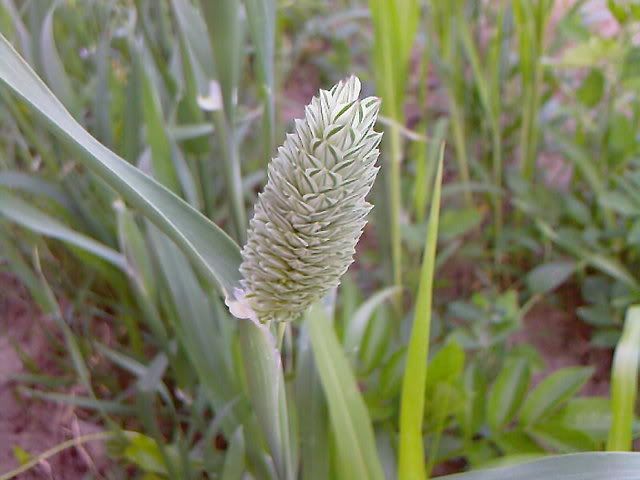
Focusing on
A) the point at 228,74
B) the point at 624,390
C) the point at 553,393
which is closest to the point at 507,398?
the point at 553,393

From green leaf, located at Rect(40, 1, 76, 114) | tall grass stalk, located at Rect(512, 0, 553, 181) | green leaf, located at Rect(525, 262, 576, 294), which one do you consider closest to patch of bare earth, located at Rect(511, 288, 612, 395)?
green leaf, located at Rect(525, 262, 576, 294)

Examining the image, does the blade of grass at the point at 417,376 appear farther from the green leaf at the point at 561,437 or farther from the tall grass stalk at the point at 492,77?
the tall grass stalk at the point at 492,77

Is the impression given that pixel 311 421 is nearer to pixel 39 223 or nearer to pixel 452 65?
pixel 39 223

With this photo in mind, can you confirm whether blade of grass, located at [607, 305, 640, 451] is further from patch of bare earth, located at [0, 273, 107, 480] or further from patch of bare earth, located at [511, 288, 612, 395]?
patch of bare earth, located at [0, 273, 107, 480]

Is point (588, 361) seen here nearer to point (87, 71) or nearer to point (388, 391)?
point (388, 391)

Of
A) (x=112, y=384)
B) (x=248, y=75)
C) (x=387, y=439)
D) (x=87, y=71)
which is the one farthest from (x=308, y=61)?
(x=387, y=439)

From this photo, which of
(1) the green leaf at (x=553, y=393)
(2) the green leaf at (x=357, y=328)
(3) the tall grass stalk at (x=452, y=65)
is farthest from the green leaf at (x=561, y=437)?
(3) the tall grass stalk at (x=452, y=65)
